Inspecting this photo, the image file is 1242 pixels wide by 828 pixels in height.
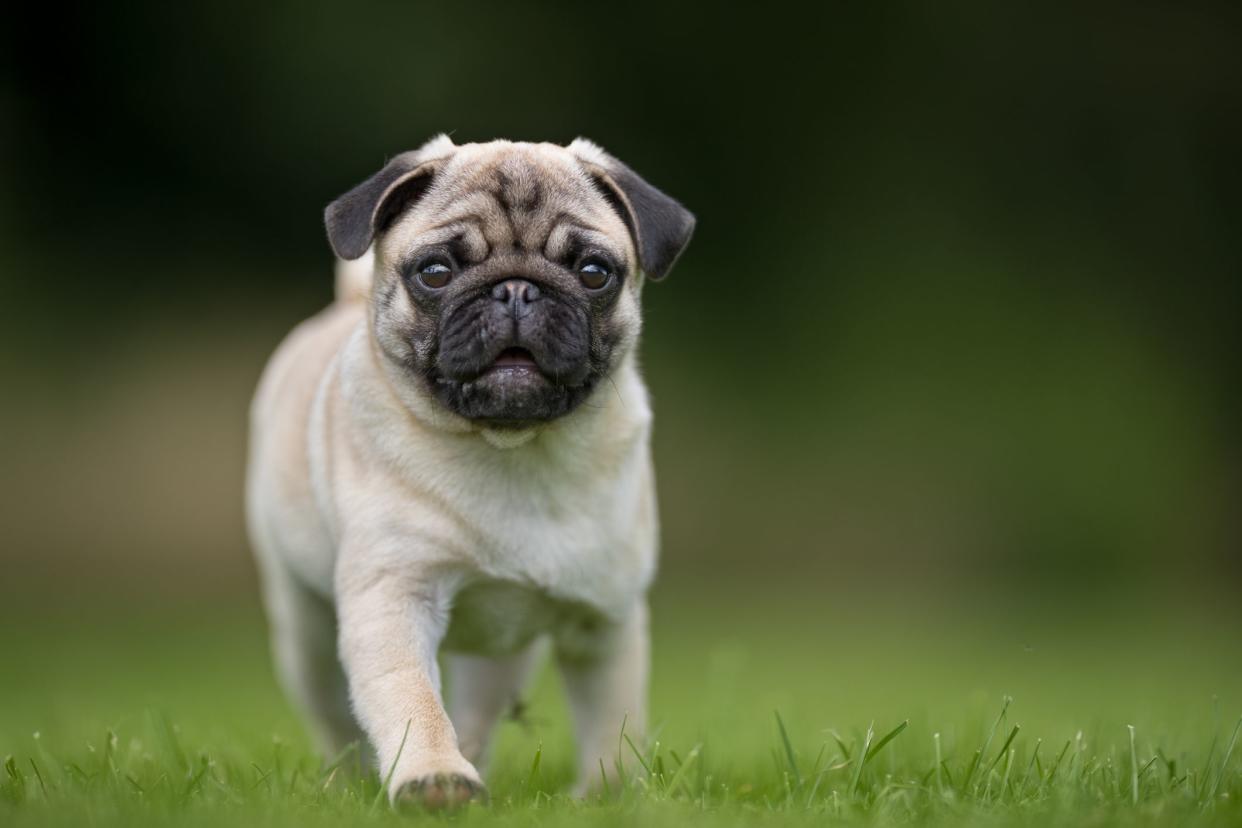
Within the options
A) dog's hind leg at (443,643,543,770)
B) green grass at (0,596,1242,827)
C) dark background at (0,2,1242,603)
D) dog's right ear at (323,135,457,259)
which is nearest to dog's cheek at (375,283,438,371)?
dog's right ear at (323,135,457,259)

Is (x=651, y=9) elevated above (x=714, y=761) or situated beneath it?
elevated above

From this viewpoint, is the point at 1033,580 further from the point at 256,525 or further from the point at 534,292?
the point at 534,292

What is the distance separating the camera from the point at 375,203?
156 inches

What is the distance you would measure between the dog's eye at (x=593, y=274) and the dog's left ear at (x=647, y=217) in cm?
14

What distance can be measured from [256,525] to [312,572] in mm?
787

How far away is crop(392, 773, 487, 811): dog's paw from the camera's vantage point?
3.19 m

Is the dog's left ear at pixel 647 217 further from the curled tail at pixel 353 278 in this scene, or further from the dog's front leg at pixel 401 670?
the curled tail at pixel 353 278

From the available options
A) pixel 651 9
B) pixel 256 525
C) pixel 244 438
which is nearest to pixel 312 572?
pixel 256 525

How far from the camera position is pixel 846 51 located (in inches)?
463

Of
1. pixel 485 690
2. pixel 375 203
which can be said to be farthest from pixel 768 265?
pixel 375 203

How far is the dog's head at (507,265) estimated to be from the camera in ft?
12.4

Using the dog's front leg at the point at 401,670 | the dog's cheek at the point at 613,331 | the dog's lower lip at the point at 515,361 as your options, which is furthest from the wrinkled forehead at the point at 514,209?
the dog's front leg at the point at 401,670

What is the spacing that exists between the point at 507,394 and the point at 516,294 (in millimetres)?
247

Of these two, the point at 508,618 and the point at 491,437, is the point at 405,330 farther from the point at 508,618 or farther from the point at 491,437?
the point at 508,618
